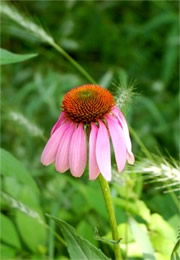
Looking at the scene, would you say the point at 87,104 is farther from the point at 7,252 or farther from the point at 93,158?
the point at 7,252

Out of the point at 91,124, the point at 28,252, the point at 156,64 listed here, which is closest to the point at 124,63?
the point at 156,64

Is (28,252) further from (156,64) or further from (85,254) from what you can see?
(156,64)

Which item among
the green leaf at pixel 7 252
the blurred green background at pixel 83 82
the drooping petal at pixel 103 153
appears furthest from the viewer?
the blurred green background at pixel 83 82

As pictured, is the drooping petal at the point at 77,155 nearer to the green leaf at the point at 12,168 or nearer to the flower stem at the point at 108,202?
the flower stem at the point at 108,202

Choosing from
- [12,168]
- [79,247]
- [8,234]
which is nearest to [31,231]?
[8,234]

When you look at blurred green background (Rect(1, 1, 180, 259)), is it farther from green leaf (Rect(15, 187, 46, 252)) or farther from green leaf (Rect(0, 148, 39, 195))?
green leaf (Rect(0, 148, 39, 195))

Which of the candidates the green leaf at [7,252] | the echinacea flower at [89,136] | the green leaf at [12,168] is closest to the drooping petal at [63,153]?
the echinacea flower at [89,136]
